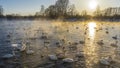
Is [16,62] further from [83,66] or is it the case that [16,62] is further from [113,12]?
[113,12]

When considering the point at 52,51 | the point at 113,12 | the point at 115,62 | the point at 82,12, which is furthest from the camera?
the point at 113,12

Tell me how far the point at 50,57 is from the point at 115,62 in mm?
5575

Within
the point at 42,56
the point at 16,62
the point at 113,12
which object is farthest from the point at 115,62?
the point at 113,12

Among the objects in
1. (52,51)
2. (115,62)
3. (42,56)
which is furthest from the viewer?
(52,51)

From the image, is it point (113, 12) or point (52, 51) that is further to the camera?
point (113, 12)

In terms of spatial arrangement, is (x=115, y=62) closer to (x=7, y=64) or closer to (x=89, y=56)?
(x=89, y=56)

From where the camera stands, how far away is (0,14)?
552 ft

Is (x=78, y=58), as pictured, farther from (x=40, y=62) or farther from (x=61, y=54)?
(x=40, y=62)

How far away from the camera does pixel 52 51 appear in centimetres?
2247

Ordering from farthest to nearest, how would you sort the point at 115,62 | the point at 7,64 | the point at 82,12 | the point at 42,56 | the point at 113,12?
the point at 113,12, the point at 82,12, the point at 42,56, the point at 115,62, the point at 7,64

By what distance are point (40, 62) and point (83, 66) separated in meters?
3.53

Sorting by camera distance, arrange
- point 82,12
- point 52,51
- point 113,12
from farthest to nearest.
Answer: point 113,12, point 82,12, point 52,51

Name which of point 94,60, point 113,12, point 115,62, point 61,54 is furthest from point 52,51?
point 113,12

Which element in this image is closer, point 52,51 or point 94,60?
point 94,60
